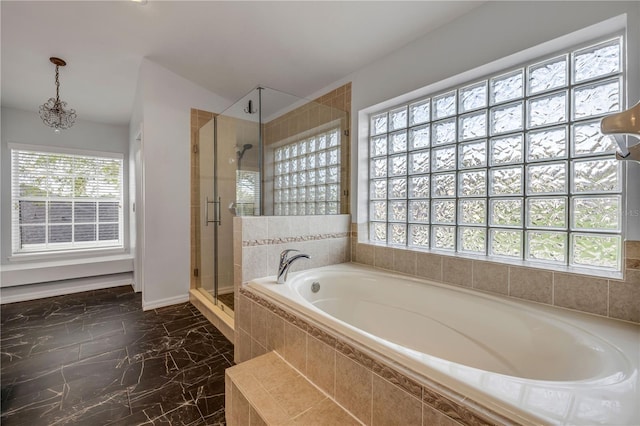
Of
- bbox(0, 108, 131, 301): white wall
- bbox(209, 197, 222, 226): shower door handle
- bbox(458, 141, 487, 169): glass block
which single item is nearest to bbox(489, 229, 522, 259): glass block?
bbox(458, 141, 487, 169): glass block

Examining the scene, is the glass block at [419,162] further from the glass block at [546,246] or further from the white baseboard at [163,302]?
the white baseboard at [163,302]

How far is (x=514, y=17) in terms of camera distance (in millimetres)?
1485

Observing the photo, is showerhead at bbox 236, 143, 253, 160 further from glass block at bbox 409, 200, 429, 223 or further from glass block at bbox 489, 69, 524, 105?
glass block at bbox 489, 69, 524, 105

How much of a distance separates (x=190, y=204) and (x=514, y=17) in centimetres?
323

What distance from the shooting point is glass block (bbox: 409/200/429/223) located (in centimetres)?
206

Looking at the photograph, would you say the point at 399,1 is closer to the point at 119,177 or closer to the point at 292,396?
the point at 292,396

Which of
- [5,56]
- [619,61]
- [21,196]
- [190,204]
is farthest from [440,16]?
[21,196]

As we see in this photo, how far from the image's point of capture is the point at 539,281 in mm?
1402

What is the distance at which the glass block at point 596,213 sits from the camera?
1317mm

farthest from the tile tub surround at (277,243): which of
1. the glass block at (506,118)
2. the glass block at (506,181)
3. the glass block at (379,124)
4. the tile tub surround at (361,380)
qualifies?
the glass block at (506,118)

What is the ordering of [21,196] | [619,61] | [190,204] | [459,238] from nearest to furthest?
[619,61] → [459,238] → [190,204] → [21,196]

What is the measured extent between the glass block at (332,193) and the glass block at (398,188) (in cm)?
50

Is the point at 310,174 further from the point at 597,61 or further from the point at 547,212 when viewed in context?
the point at 597,61

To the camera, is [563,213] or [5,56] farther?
[5,56]
